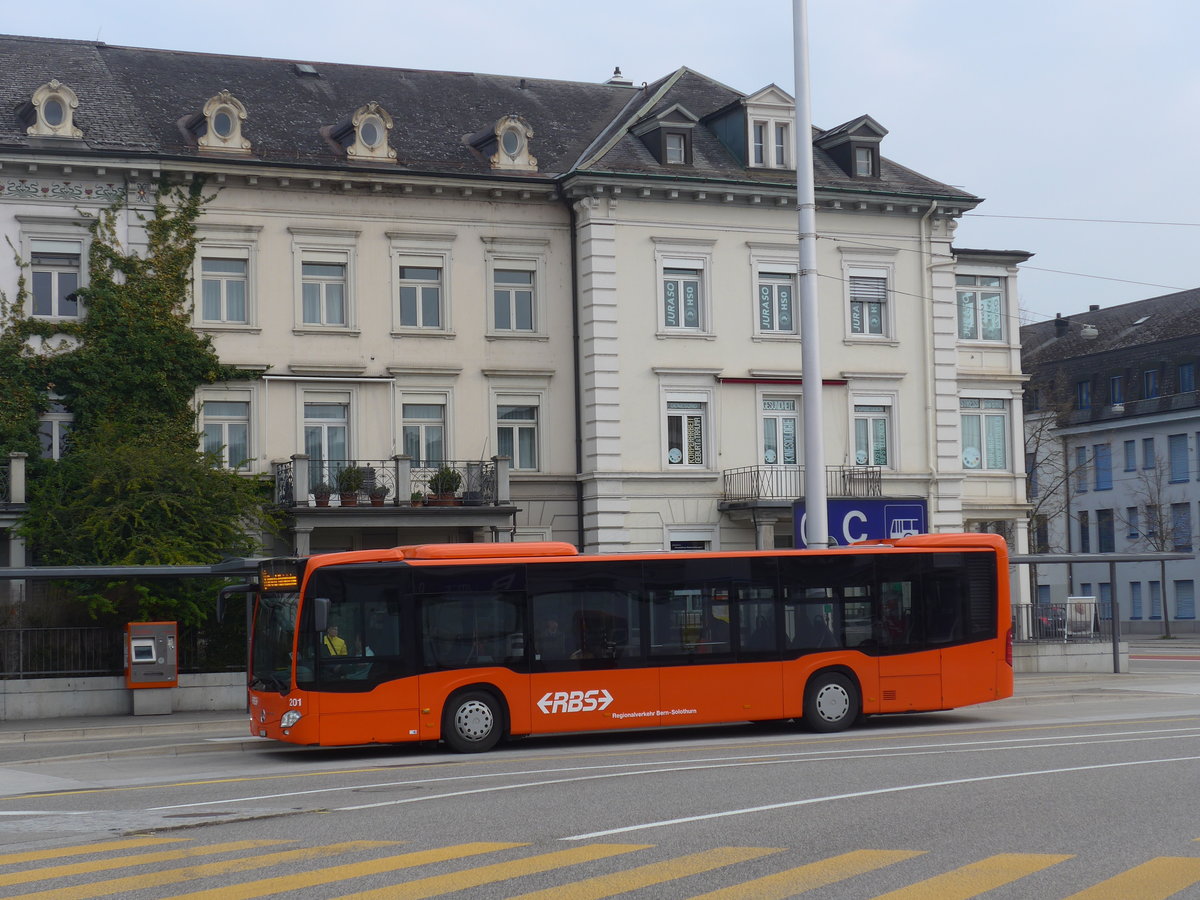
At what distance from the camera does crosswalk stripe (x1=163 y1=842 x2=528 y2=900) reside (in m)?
9.78

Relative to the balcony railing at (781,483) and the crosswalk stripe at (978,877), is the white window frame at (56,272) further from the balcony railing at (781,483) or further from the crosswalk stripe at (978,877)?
the crosswalk stripe at (978,877)

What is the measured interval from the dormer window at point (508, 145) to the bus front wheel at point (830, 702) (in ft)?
64.5

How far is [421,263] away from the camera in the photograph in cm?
3831

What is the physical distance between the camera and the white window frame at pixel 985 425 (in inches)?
A: 1736

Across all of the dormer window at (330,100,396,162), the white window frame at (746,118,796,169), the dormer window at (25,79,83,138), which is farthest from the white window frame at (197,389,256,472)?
the white window frame at (746,118,796,169)

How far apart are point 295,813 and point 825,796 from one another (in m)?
4.58

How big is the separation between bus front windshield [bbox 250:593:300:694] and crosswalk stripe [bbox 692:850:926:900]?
35.9 ft

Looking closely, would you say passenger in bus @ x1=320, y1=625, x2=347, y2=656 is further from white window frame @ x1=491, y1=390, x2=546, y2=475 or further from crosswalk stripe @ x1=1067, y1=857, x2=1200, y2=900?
white window frame @ x1=491, y1=390, x2=546, y2=475

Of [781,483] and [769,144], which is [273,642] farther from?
[769,144]

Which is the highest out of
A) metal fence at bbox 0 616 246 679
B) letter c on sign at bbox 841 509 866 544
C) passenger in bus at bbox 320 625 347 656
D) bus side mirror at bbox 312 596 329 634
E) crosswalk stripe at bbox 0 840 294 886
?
letter c on sign at bbox 841 509 866 544

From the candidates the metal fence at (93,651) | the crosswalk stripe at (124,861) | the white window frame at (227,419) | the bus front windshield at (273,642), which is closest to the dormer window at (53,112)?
the white window frame at (227,419)

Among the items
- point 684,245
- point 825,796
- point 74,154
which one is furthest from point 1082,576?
point 825,796

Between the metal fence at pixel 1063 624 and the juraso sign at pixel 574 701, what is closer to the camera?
the juraso sign at pixel 574 701

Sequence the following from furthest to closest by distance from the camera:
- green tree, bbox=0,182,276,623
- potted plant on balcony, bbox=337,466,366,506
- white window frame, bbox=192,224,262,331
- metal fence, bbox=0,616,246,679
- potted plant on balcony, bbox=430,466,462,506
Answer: potted plant on balcony, bbox=430,466,462,506, white window frame, bbox=192,224,262,331, potted plant on balcony, bbox=337,466,366,506, green tree, bbox=0,182,276,623, metal fence, bbox=0,616,246,679
